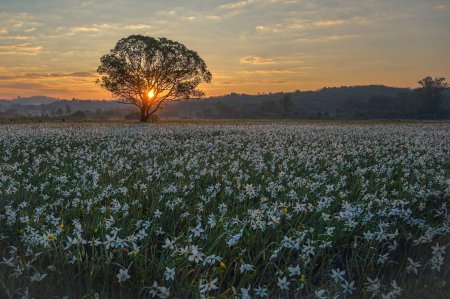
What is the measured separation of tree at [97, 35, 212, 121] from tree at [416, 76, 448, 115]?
250 ft

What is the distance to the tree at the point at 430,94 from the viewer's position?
113m

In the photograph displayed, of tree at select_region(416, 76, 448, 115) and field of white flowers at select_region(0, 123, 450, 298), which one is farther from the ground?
tree at select_region(416, 76, 448, 115)

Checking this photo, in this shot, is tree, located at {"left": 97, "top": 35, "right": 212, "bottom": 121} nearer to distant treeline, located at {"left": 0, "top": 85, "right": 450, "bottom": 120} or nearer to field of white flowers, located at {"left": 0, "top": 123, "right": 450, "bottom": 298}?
distant treeline, located at {"left": 0, "top": 85, "right": 450, "bottom": 120}

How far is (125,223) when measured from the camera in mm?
6703

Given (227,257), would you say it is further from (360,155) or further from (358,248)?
(360,155)

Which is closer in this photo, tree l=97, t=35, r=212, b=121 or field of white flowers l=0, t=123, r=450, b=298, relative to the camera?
field of white flowers l=0, t=123, r=450, b=298

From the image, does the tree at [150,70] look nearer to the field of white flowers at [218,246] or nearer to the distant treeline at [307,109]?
the distant treeline at [307,109]

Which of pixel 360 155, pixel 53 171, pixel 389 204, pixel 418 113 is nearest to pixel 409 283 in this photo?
pixel 389 204

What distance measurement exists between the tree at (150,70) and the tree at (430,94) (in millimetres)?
76276

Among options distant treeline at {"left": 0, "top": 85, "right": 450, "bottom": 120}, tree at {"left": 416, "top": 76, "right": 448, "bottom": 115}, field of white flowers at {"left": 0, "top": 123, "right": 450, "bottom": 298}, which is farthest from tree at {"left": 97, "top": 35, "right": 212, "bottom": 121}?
tree at {"left": 416, "top": 76, "right": 448, "bottom": 115}

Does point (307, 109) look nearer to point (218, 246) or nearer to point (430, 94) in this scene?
point (430, 94)

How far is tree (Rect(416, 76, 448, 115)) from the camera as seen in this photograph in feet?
370

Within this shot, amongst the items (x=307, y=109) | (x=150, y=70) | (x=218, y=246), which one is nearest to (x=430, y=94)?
(x=307, y=109)

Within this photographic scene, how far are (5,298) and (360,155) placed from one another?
48.3ft
